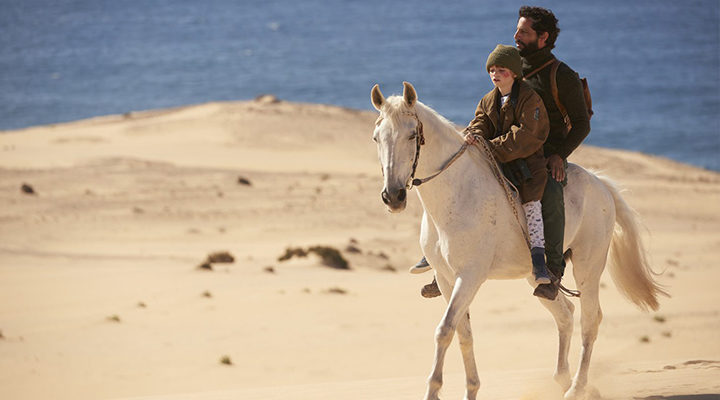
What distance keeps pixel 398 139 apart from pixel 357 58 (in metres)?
104

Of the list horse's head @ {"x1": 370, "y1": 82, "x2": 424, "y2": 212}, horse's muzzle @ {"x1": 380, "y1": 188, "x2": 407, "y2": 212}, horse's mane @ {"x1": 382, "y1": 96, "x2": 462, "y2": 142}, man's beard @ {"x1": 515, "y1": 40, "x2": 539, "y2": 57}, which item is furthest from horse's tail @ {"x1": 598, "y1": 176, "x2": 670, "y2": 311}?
horse's muzzle @ {"x1": 380, "y1": 188, "x2": 407, "y2": 212}

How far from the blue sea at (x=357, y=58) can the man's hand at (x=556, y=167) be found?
147ft

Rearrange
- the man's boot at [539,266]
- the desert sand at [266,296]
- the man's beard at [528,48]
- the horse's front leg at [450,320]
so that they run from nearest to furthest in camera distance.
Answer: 1. the horse's front leg at [450,320]
2. the man's boot at [539,266]
3. the man's beard at [528,48]
4. the desert sand at [266,296]

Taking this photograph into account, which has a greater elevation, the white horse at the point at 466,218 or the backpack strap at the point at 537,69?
the backpack strap at the point at 537,69

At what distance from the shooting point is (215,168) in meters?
33.2

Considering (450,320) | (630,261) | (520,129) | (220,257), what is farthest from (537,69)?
(220,257)

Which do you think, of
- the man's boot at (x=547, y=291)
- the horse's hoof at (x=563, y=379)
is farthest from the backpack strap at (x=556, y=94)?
the horse's hoof at (x=563, y=379)

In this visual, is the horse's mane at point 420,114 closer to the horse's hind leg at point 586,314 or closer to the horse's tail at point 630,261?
the horse's hind leg at point 586,314

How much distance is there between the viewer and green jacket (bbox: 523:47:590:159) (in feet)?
24.6

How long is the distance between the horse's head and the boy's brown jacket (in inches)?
36.7

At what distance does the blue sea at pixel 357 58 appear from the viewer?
7144 centimetres

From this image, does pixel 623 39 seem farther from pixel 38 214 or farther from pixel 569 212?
pixel 569 212

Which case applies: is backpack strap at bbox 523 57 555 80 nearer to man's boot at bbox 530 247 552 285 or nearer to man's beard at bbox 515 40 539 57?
man's beard at bbox 515 40 539 57

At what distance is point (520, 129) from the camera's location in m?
7.09
